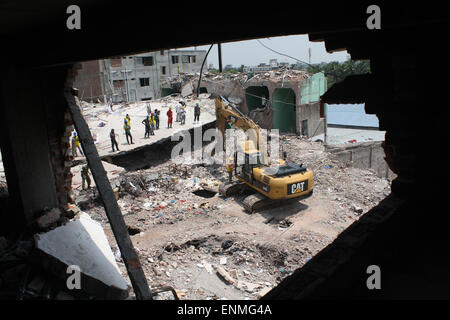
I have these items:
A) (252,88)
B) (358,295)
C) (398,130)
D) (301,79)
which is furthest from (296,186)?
(252,88)

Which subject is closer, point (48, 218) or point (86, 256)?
point (86, 256)

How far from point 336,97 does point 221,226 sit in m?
8.19

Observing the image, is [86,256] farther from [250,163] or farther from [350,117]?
[350,117]

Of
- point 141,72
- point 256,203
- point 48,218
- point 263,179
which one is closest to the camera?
point 48,218

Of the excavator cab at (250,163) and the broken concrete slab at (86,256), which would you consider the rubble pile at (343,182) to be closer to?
the excavator cab at (250,163)

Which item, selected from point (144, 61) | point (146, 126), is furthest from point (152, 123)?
→ point (144, 61)

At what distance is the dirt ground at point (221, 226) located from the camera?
8.91 metres

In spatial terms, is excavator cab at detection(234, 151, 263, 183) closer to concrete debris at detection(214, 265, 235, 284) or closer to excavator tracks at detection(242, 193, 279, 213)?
excavator tracks at detection(242, 193, 279, 213)

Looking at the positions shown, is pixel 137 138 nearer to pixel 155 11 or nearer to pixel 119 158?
pixel 119 158

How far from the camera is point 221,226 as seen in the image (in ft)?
38.4

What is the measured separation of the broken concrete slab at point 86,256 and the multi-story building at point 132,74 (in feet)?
89.7

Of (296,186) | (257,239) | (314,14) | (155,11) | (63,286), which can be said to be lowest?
(257,239)

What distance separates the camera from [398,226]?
3846 mm

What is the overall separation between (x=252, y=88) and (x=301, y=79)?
503 centimetres
